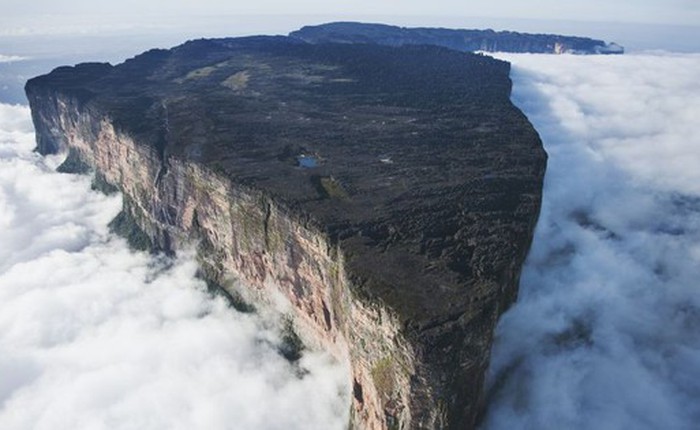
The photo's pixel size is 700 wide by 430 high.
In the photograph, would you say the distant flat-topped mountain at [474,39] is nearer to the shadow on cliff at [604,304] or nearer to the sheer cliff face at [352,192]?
the sheer cliff face at [352,192]

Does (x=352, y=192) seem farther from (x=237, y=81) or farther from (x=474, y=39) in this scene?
(x=474, y=39)

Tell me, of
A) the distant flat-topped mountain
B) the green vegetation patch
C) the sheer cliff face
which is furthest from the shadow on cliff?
the distant flat-topped mountain

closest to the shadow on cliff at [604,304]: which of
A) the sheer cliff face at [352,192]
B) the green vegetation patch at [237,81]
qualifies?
the sheer cliff face at [352,192]

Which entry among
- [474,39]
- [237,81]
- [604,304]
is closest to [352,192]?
[604,304]

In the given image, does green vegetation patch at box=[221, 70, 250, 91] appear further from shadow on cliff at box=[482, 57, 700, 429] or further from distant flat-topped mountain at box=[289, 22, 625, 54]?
distant flat-topped mountain at box=[289, 22, 625, 54]

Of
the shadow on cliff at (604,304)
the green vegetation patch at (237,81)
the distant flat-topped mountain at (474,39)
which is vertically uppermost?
the distant flat-topped mountain at (474,39)

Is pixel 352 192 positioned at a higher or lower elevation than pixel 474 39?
lower

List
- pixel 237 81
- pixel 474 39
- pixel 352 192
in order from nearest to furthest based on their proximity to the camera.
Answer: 1. pixel 352 192
2. pixel 237 81
3. pixel 474 39

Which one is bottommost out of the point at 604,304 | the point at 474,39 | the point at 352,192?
the point at 604,304

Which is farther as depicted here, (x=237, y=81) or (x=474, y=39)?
(x=474, y=39)
